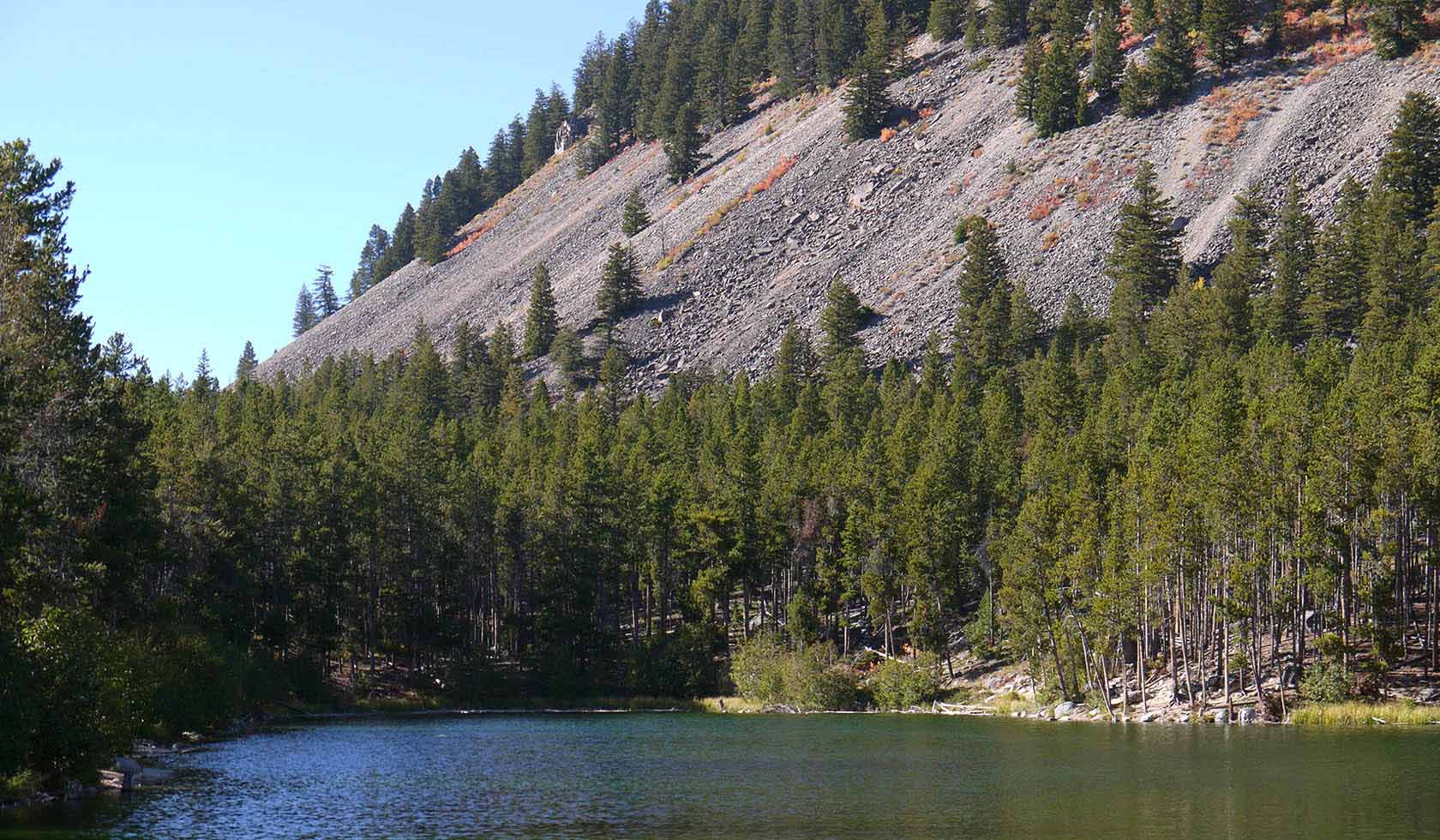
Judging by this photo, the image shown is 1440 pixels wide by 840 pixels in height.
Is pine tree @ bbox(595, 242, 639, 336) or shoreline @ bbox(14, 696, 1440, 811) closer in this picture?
shoreline @ bbox(14, 696, 1440, 811)

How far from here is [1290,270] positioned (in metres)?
128

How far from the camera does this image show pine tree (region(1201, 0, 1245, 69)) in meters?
196

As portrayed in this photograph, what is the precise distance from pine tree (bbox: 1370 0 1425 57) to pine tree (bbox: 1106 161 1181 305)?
47819 mm

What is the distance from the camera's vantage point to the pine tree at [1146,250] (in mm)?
147875

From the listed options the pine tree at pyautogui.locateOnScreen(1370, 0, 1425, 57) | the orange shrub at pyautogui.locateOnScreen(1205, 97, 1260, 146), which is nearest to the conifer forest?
the orange shrub at pyautogui.locateOnScreen(1205, 97, 1260, 146)

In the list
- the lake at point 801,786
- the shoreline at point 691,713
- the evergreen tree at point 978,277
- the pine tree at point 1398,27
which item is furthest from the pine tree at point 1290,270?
the lake at point 801,786

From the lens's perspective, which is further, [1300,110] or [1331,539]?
[1300,110]

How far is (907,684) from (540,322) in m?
112

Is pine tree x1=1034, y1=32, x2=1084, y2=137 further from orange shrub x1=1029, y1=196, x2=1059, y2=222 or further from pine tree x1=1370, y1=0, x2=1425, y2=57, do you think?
pine tree x1=1370, y1=0, x2=1425, y2=57

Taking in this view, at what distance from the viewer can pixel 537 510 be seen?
351 ft

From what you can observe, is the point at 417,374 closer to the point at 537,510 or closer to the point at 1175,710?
the point at 537,510

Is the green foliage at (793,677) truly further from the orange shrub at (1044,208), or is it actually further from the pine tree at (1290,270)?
the orange shrub at (1044,208)

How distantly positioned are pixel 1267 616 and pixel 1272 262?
230 ft

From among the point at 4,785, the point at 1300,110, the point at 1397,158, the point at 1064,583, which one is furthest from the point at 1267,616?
the point at 1300,110
